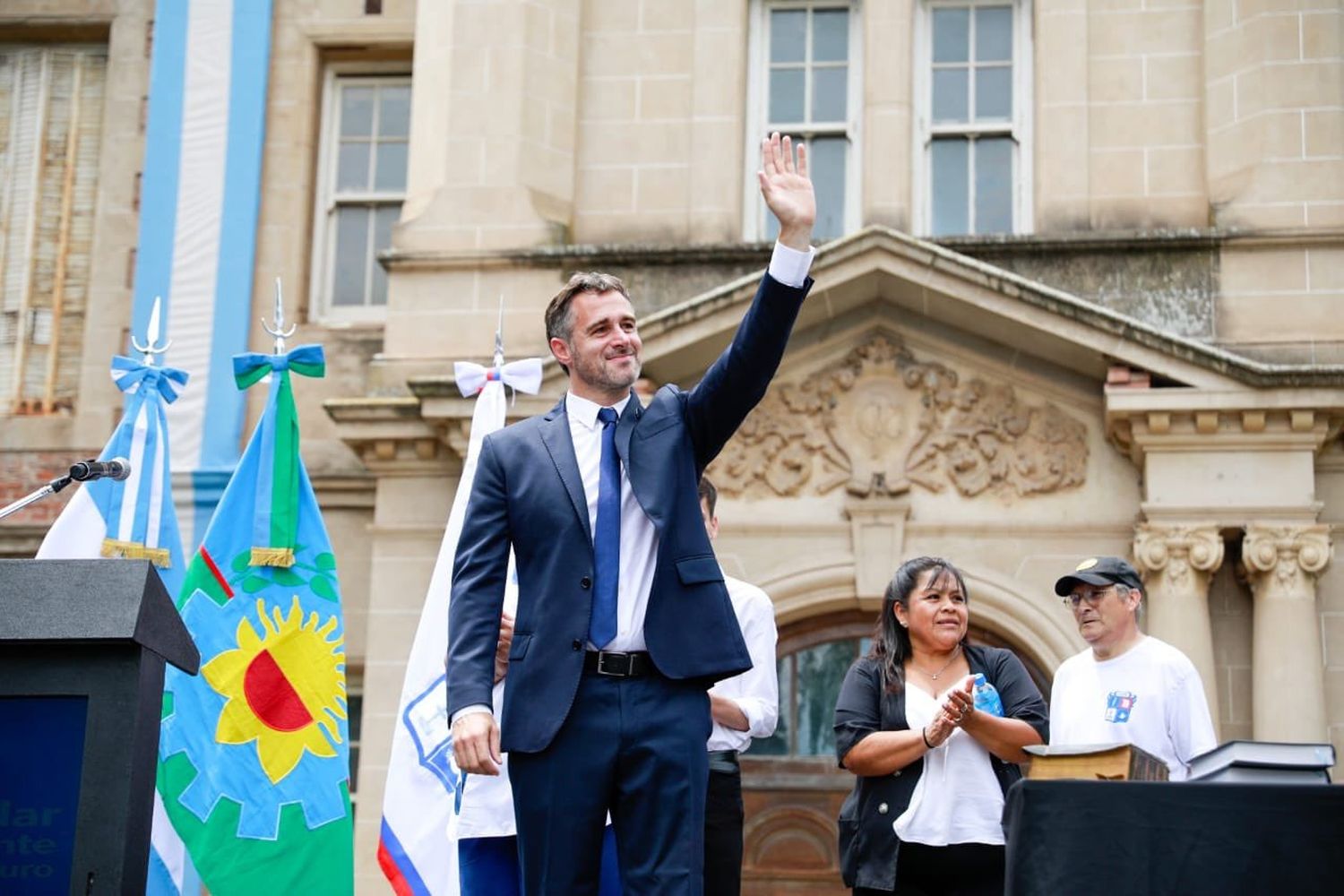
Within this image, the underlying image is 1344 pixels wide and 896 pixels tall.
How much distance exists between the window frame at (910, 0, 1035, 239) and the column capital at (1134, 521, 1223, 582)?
7.96 feet

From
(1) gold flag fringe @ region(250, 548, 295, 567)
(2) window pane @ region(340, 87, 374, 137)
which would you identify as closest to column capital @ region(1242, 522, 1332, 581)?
(1) gold flag fringe @ region(250, 548, 295, 567)

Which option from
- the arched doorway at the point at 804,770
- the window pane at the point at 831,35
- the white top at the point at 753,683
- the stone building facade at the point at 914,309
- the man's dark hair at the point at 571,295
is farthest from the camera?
the window pane at the point at 831,35

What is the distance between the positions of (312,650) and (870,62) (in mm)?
5575

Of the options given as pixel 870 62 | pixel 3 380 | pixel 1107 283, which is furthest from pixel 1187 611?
pixel 3 380

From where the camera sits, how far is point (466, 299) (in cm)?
1195

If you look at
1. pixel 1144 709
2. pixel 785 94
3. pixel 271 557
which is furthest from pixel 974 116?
pixel 1144 709

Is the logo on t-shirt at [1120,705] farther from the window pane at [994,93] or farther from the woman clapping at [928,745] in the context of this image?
the window pane at [994,93]

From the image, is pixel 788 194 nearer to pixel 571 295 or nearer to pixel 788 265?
pixel 788 265

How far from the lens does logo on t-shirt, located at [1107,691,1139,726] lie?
6.43 meters

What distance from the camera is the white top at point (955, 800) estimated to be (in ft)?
19.7

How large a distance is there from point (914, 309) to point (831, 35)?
7.97 ft

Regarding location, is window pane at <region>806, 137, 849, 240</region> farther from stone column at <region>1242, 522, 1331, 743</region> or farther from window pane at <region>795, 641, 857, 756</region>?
stone column at <region>1242, 522, 1331, 743</region>

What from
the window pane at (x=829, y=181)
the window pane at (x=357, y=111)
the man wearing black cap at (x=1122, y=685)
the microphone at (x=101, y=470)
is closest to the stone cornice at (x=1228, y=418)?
the window pane at (x=829, y=181)

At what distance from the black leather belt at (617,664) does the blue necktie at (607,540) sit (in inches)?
1.2
